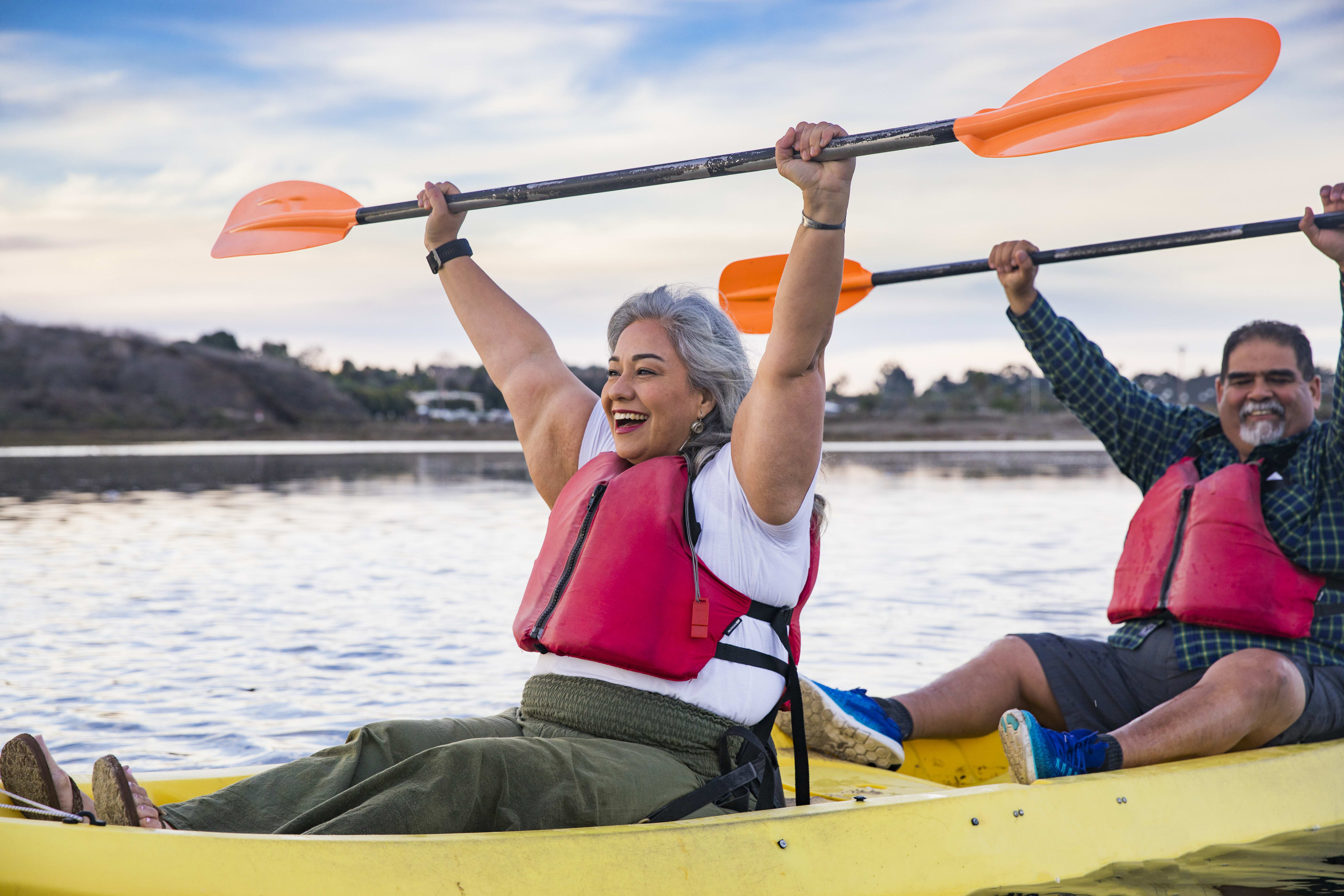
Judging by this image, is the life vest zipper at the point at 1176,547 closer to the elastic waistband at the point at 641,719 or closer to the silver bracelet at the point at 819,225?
the elastic waistband at the point at 641,719

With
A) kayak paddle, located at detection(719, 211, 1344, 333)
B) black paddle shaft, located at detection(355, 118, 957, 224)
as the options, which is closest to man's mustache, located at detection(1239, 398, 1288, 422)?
kayak paddle, located at detection(719, 211, 1344, 333)

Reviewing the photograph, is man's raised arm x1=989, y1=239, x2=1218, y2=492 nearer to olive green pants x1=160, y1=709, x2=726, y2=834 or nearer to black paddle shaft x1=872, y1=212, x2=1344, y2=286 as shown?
black paddle shaft x1=872, y1=212, x2=1344, y2=286

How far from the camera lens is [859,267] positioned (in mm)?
4660

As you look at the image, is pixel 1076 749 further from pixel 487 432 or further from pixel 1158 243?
pixel 487 432

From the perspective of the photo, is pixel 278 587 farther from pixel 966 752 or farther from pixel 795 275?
pixel 795 275

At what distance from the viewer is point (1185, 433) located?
3822mm

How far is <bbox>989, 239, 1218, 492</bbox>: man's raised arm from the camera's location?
3865 mm

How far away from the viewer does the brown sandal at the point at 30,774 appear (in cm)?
209

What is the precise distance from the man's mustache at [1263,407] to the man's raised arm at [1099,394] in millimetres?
197

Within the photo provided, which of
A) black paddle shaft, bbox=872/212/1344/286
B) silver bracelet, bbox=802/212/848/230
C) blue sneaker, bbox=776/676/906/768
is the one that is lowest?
blue sneaker, bbox=776/676/906/768

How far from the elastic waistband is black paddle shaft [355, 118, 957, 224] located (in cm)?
112

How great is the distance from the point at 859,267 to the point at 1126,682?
196cm

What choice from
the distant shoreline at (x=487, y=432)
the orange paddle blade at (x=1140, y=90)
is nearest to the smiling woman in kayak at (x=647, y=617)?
the orange paddle blade at (x=1140, y=90)

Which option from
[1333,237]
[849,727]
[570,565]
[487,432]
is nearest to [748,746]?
[570,565]
